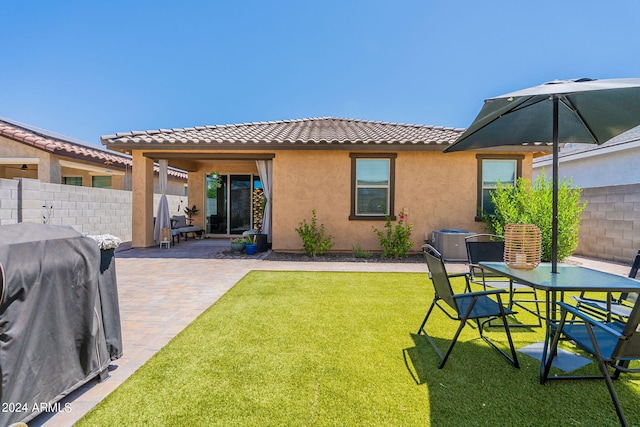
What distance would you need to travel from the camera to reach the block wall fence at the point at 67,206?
4.57 metres

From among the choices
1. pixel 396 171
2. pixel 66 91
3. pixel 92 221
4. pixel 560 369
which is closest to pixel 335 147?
pixel 396 171

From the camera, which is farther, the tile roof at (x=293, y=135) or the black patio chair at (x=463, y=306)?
the tile roof at (x=293, y=135)

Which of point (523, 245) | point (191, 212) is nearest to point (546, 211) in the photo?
point (523, 245)

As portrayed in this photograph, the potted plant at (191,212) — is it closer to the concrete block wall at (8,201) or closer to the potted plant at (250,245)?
the potted plant at (250,245)

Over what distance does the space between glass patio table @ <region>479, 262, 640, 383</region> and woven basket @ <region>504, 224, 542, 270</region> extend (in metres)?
0.10

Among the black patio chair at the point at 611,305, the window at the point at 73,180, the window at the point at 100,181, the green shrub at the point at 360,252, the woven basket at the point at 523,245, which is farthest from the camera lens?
the window at the point at 100,181

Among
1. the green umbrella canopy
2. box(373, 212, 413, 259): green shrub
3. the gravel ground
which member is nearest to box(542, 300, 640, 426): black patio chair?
the green umbrella canopy

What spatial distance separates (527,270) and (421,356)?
61.7 inches

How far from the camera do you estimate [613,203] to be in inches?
346

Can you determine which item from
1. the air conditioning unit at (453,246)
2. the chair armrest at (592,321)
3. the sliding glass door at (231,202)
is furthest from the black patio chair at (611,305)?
the sliding glass door at (231,202)

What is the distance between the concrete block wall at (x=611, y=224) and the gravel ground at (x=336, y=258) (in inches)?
214

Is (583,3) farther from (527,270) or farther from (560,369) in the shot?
(560,369)

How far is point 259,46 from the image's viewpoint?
488 inches

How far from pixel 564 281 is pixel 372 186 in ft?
22.3
